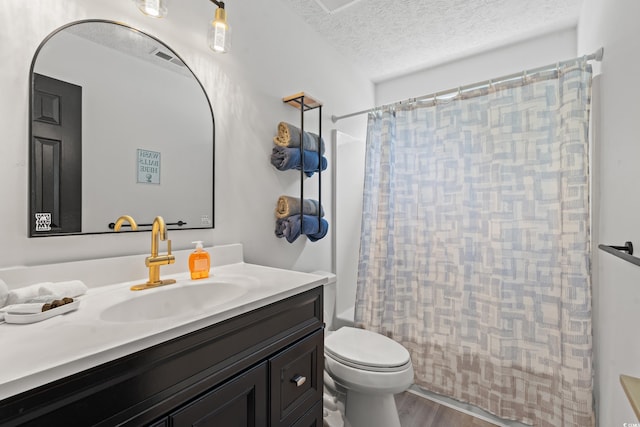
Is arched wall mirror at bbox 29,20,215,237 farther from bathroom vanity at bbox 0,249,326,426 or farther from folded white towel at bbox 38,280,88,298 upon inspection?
bathroom vanity at bbox 0,249,326,426

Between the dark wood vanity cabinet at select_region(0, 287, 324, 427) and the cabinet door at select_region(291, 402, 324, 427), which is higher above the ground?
the dark wood vanity cabinet at select_region(0, 287, 324, 427)

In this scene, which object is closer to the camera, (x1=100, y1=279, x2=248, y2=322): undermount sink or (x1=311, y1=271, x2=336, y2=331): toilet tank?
(x1=100, y1=279, x2=248, y2=322): undermount sink

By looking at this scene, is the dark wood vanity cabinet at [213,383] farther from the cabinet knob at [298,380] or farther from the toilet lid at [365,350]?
the toilet lid at [365,350]

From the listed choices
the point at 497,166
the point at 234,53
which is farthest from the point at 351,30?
the point at 497,166

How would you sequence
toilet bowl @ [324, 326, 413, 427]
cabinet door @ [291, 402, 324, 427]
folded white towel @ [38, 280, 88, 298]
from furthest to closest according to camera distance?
1. toilet bowl @ [324, 326, 413, 427]
2. cabinet door @ [291, 402, 324, 427]
3. folded white towel @ [38, 280, 88, 298]

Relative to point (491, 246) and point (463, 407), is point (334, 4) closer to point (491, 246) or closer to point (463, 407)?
point (491, 246)

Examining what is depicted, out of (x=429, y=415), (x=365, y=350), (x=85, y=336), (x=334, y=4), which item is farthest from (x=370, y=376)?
(x=334, y=4)

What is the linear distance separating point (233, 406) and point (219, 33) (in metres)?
1.33

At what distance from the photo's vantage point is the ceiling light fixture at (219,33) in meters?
1.15

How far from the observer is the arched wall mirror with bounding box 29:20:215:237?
2.87 ft

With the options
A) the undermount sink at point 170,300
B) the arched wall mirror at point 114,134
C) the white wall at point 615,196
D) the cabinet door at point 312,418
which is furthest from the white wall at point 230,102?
the white wall at point 615,196

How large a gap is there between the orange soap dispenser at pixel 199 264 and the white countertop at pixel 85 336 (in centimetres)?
21

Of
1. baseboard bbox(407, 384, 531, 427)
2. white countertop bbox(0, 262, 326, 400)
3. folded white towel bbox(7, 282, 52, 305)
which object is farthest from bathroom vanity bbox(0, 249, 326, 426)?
baseboard bbox(407, 384, 531, 427)

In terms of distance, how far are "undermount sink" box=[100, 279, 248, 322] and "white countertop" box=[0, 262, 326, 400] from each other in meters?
0.03
